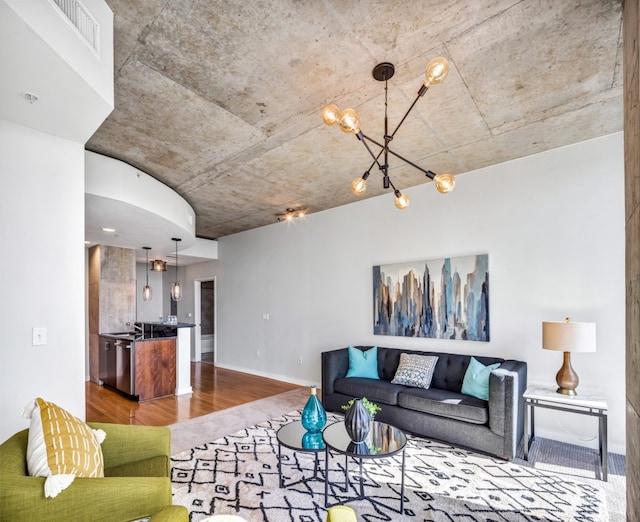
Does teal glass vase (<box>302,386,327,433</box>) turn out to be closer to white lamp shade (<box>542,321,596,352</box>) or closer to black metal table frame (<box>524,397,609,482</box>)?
black metal table frame (<box>524,397,609,482</box>)

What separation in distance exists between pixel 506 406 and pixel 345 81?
9.91 ft

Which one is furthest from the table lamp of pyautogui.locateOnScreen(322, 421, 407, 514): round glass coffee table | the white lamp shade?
pyautogui.locateOnScreen(322, 421, 407, 514): round glass coffee table

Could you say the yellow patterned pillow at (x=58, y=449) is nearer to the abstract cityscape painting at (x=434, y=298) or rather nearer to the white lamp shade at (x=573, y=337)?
the white lamp shade at (x=573, y=337)

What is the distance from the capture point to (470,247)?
13.8ft

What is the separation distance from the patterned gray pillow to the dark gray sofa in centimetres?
8

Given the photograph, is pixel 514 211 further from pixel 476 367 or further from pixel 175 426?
pixel 175 426

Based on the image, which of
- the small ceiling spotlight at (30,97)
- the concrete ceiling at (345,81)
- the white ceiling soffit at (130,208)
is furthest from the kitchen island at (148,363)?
the small ceiling spotlight at (30,97)

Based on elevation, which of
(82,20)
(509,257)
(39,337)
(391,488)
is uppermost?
(82,20)

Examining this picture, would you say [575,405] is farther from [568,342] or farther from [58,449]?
[58,449]

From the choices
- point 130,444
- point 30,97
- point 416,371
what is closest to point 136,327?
point 130,444

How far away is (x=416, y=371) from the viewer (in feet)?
13.1

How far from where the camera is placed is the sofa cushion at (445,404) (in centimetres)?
324

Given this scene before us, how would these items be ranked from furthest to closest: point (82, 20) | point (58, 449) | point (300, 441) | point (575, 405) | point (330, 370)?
point (330, 370) < point (575, 405) < point (300, 441) < point (82, 20) < point (58, 449)

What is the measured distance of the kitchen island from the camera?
5.12 metres
